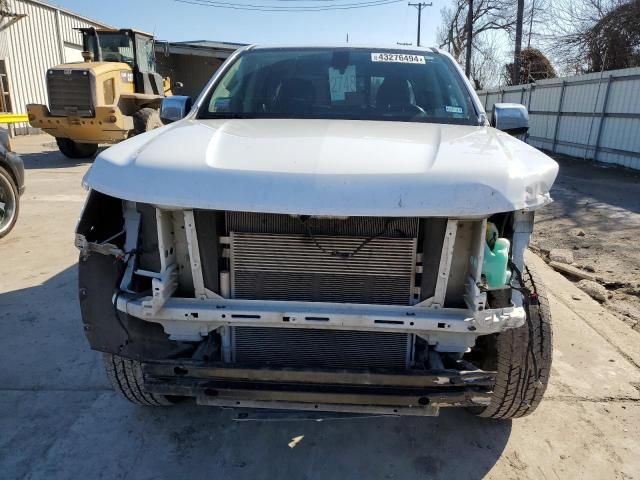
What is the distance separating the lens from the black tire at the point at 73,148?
12.4 metres

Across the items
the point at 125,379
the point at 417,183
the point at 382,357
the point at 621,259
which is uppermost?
the point at 417,183

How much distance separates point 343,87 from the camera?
3357 millimetres

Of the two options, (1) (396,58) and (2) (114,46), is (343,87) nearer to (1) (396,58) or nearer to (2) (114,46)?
(1) (396,58)

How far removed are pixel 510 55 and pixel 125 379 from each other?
3072cm

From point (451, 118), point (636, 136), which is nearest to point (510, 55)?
point (636, 136)

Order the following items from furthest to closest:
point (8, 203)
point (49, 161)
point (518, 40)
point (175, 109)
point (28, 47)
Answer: point (518, 40), point (28, 47), point (49, 161), point (8, 203), point (175, 109)

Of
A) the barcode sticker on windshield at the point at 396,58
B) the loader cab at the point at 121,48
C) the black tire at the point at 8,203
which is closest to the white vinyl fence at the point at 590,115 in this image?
the loader cab at the point at 121,48

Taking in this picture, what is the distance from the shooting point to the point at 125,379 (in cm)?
254

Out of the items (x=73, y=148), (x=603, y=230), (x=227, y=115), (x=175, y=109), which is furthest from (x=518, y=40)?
(x=227, y=115)

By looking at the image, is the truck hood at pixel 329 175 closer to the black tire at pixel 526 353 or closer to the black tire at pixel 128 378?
the black tire at pixel 526 353

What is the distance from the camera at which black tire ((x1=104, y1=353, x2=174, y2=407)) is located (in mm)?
2494

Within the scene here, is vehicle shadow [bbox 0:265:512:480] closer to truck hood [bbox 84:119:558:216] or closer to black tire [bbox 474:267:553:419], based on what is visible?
black tire [bbox 474:267:553:419]

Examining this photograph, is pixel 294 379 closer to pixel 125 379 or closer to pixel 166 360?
pixel 166 360

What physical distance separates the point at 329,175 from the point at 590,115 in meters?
14.2
